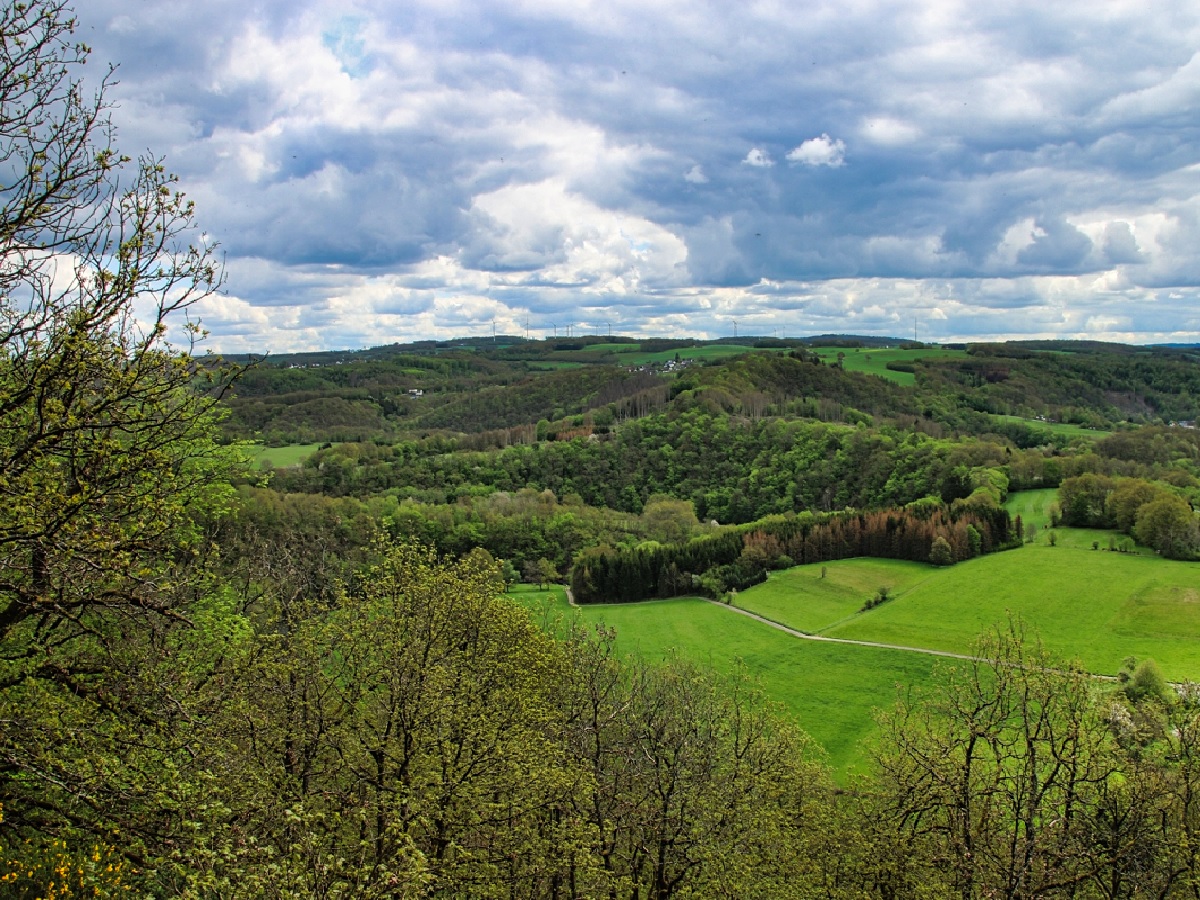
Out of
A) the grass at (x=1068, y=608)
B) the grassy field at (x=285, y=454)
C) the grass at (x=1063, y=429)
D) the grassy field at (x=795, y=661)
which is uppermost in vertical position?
the grass at (x=1063, y=429)

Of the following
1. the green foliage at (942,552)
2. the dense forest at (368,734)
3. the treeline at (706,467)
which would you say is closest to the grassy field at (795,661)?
the dense forest at (368,734)

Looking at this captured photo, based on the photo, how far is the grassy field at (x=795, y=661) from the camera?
5355 centimetres

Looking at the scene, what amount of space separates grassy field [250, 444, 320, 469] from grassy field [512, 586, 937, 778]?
2702 inches

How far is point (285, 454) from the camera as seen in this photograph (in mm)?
147250

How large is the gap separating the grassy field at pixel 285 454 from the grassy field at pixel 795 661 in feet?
225

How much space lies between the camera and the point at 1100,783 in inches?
763

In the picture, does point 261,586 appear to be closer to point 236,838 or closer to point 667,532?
point 236,838

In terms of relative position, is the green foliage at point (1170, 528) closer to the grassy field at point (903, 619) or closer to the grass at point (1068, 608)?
the grassy field at point (903, 619)

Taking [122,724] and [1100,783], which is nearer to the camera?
[122,724]

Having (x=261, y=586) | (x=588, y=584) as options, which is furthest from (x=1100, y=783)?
(x=588, y=584)

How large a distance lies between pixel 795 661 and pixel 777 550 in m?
32.7

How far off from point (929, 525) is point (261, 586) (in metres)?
88.2

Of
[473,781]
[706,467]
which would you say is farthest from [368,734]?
[706,467]

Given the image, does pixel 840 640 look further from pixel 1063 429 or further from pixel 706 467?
pixel 1063 429
